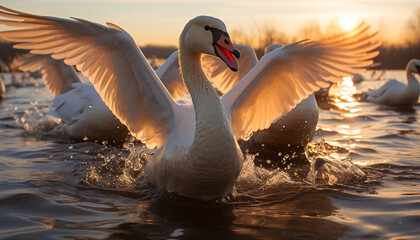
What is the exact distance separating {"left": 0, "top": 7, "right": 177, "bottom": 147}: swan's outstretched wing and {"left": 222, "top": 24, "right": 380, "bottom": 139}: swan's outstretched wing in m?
0.73

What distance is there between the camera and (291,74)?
16.8ft

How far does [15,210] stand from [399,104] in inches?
497

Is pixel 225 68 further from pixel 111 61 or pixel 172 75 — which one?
pixel 111 61

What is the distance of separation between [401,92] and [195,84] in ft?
38.1

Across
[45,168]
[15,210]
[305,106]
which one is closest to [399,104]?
[305,106]

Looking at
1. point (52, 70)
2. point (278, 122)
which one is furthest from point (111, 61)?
point (52, 70)

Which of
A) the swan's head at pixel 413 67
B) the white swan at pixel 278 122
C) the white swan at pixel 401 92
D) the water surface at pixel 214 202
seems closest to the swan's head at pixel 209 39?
the water surface at pixel 214 202

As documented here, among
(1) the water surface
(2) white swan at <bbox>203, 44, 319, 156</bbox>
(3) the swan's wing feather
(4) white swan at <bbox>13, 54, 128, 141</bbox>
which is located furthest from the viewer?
(4) white swan at <bbox>13, 54, 128, 141</bbox>

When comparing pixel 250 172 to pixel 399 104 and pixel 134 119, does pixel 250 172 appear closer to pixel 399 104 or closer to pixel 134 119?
pixel 134 119

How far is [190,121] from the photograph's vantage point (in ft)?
15.5

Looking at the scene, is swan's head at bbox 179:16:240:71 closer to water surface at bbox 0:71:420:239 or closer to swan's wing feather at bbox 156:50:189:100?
water surface at bbox 0:71:420:239

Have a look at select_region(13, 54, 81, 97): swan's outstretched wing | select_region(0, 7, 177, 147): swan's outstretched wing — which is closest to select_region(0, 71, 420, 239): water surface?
select_region(0, 7, 177, 147): swan's outstretched wing

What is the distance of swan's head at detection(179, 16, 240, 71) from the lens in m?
3.87

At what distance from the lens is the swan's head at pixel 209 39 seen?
3.87 meters
